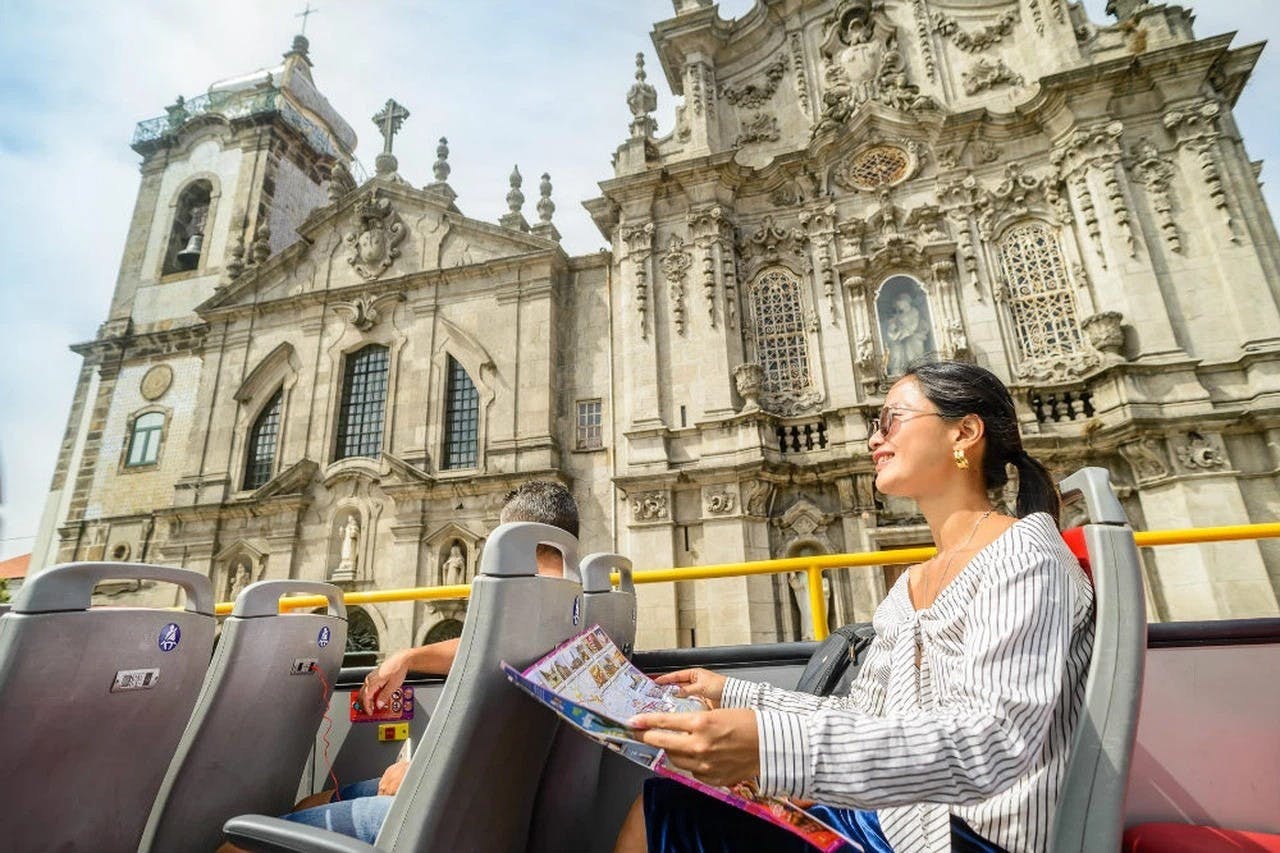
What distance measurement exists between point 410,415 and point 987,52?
617 inches

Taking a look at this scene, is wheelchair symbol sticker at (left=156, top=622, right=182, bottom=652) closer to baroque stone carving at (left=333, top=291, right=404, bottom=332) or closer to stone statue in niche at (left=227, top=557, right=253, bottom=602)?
stone statue in niche at (left=227, top=557, right=253, bottom=602)

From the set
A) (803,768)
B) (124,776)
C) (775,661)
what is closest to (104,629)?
(124,776)

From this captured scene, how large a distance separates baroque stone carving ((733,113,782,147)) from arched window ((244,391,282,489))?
45.0 ft

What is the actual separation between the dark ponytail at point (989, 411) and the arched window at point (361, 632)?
1327 centimetres

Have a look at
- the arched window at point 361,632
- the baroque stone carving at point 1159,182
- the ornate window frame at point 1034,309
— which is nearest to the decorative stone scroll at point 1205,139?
the baroque stone carving at point 1159,182

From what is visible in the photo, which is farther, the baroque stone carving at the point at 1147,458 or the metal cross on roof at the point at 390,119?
the metal cross on roof at the point at 390,119

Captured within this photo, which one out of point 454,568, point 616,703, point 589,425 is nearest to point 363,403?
point 454,568

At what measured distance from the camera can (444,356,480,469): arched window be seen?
1455 centimetres

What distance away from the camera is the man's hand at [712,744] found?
1.19m

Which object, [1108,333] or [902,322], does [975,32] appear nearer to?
[902,322]

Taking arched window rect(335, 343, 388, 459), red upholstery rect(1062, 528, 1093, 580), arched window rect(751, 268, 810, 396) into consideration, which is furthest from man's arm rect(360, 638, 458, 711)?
arched window rect(335, 343, 388, 459)

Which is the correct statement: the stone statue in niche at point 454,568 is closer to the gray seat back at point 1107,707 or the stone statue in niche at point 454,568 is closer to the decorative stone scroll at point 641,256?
the decorative stone scroll at point 641,256

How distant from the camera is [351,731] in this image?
353 cm

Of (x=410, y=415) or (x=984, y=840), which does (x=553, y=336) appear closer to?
(x=410, y=415)
